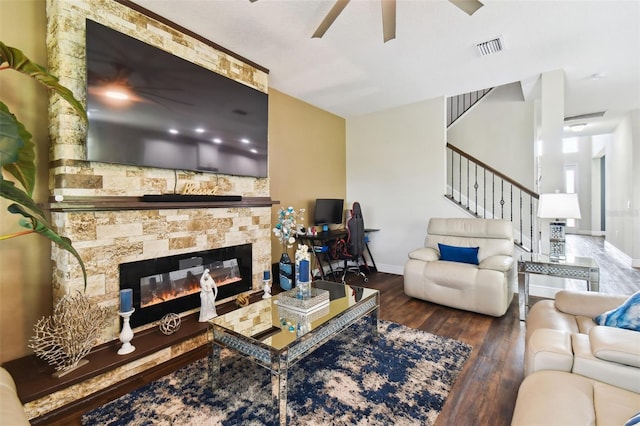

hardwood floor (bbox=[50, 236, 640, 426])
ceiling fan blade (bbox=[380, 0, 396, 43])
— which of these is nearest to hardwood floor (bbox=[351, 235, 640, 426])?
hardwood floor (bbox=[50, 236, 640, 426])

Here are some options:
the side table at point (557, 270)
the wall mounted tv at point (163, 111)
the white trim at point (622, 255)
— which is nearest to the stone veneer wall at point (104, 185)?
the wall mounted tv at point (163, 111)

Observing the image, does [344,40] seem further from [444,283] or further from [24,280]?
[24,280]

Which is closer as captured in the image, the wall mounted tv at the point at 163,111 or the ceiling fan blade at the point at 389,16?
the ceiling fan blade at the point at 389,16

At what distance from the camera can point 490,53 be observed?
3.18 metres

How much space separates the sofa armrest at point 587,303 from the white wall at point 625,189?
4.81 m

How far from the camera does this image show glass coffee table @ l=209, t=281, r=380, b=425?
5.43 ft

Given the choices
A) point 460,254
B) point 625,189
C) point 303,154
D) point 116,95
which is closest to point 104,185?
point 116,95

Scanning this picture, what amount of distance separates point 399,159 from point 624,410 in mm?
4269

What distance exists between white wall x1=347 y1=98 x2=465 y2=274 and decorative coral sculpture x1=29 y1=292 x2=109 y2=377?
4189mm

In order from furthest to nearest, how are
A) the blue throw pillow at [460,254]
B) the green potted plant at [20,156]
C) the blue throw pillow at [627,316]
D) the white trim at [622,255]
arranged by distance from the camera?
the white trim at [622,255] → the blue throw pillow at [460,254] → the blue throw pillow at [627,316] → the green potted plant at [20,156]

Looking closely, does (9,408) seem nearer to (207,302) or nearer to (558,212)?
(207,302)

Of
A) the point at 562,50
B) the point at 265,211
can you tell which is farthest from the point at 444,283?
the point at 562,50

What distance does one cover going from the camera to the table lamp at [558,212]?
2971mm

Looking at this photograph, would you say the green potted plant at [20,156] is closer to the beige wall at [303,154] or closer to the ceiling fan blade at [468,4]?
the ceiling fan blade at [468,4]
